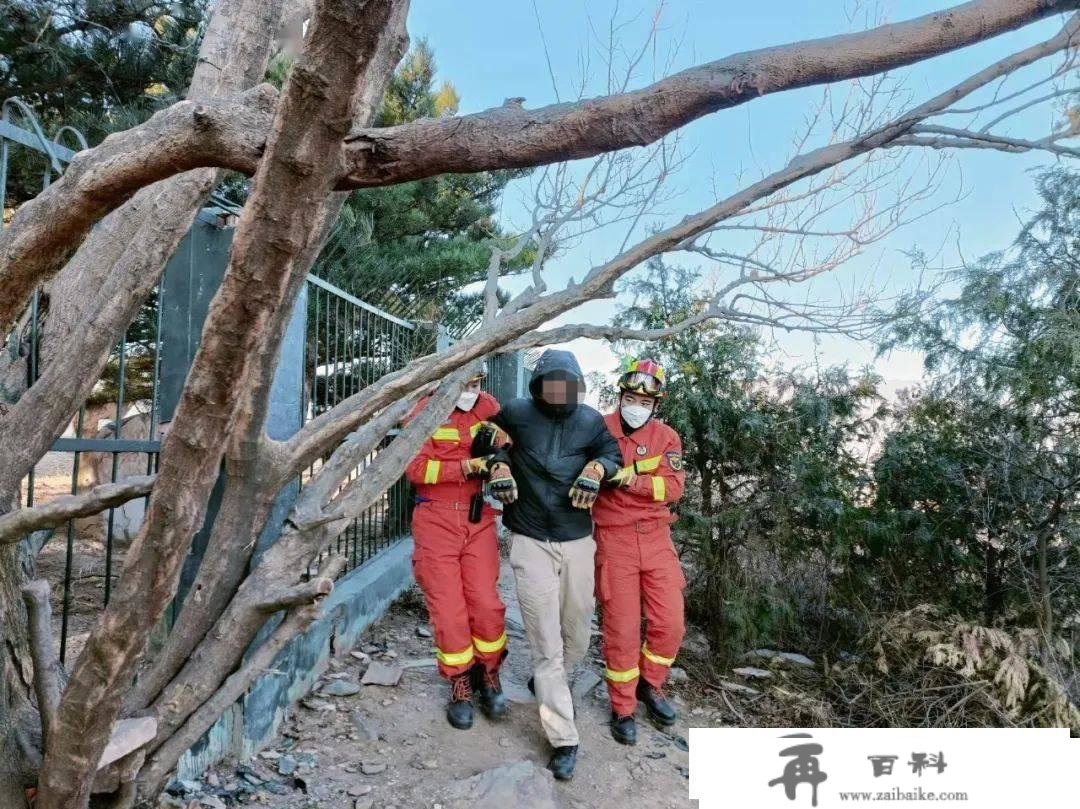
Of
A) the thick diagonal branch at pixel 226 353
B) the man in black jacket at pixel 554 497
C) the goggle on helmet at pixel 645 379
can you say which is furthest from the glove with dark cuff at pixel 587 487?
the thick diagonal branch at pixel 226 353

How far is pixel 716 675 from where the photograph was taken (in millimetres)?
4629

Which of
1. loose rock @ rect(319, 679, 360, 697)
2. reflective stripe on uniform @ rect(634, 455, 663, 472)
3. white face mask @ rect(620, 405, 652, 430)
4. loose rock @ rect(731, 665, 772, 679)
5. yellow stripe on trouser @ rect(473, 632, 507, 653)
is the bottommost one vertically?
loose rock @ rect(731, 665, 772, 679)

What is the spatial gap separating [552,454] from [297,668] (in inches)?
69.5

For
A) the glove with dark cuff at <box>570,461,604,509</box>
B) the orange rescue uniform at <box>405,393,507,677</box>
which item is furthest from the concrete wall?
the glove with dark cuff at <box>570,461,604,509</box>

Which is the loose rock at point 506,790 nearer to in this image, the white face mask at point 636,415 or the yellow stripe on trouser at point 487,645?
the yellow stripe on trouser at point 487,645

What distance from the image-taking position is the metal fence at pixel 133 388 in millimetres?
2158

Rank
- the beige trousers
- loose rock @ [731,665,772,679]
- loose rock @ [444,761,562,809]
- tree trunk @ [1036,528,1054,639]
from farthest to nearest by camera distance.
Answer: loose rock @ [731,665,772,679] → tree trunk @ [1036,528,1054,639] → the beige trousers → loose rock @ [444,761,562,809]

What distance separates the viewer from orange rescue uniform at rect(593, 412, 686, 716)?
12.4 feet

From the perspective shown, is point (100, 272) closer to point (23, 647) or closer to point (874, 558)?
point (23, 647)

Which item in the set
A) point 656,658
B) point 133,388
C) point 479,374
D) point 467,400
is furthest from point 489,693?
point 133,388

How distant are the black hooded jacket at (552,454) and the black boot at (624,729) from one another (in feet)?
3.41

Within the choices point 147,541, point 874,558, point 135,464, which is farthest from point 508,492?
point 135,464

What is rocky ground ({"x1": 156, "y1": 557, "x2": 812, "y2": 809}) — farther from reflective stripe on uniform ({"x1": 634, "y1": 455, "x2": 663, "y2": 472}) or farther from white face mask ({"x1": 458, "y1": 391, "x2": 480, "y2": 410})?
white face mask ({"x1": 458, "y1": 391, "x2": 480, "y2": 410})

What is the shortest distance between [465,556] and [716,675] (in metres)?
2.06
